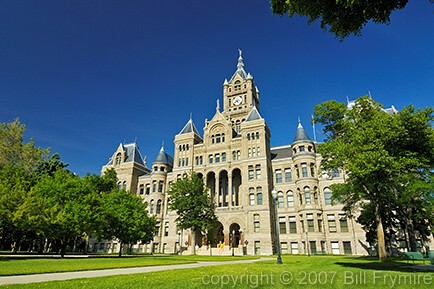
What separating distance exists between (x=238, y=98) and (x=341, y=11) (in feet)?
196

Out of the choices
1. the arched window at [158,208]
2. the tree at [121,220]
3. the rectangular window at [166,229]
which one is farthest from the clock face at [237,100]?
the tree at [121,220]

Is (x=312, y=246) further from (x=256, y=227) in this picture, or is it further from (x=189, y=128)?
(x=189, y=128)

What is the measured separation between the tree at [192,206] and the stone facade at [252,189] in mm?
5063

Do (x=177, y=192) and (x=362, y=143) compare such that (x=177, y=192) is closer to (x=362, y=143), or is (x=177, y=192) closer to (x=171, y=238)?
(x=171, y=238)

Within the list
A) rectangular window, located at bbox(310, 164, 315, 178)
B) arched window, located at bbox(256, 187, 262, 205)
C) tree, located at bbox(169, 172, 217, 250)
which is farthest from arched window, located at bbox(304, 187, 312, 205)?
tree, located at bbox(169, 172, 217, 250)

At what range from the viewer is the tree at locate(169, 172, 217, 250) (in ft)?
133

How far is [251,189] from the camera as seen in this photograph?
158 feet

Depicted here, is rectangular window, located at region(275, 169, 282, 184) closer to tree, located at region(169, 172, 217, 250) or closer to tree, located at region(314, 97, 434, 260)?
tree, located at region(169, 172, 217, 250)

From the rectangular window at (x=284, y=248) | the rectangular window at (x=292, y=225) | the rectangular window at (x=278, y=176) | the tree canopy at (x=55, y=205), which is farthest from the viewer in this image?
the rectangular window at (x=278, y=176)

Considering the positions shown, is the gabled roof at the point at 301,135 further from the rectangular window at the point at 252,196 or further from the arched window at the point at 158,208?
the arched window at the point at 158,208

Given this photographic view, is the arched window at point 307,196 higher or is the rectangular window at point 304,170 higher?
the rectangular window at point 304,170

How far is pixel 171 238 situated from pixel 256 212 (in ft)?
59.2

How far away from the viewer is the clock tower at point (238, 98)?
2594 inches

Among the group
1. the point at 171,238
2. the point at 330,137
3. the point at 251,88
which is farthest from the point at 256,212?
the point at 251,88
